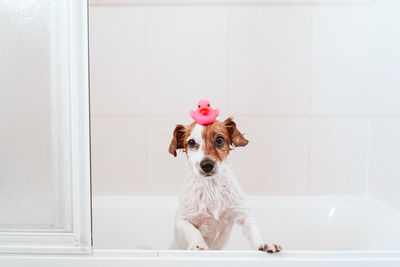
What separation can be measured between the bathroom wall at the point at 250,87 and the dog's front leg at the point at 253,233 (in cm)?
58

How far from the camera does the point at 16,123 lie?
843 mm

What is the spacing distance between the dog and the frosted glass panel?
27cm

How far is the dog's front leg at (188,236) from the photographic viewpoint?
0.83 m

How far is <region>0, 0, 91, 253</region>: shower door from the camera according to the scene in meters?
0.81

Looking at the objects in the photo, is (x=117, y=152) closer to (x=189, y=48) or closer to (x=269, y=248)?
(x=189, y=48)

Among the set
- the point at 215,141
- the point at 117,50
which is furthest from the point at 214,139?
the point at 117,50

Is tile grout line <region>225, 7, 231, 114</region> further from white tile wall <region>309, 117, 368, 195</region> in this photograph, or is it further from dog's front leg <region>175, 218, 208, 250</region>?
dog's front leg <region>175, 218, 208, 250</region>

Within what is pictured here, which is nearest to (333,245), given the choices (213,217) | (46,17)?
(213,217)

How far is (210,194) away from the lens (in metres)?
0.86

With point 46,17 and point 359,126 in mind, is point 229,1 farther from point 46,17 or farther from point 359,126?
point 46,17

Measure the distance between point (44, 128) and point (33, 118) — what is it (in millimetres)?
34

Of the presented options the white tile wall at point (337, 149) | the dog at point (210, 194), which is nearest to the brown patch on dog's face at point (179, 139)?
the dog at point (210, 194)

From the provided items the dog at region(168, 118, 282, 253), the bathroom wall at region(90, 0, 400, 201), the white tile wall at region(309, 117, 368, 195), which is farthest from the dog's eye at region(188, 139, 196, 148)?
the white tile wall at region(309, 117, 368, 195)

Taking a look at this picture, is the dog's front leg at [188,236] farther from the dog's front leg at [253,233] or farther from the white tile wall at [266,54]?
the white tile wall at [266,54]
